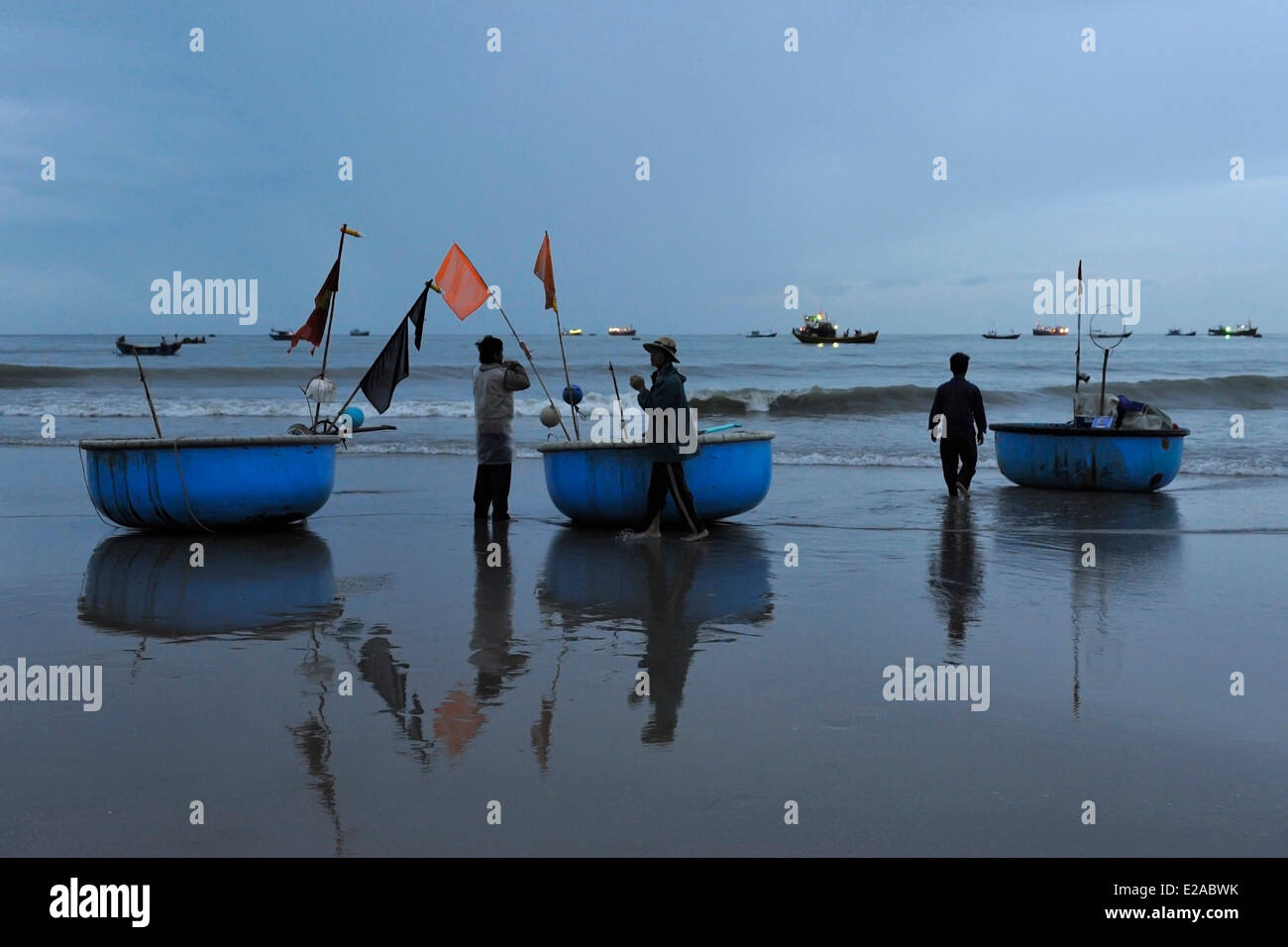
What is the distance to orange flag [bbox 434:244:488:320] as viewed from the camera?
1045cm

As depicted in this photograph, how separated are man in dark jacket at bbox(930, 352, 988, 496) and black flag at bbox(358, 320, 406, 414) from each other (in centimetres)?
526

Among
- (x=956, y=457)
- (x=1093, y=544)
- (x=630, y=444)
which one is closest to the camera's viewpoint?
(x=1093, y=544)

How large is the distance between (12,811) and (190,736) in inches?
31.2

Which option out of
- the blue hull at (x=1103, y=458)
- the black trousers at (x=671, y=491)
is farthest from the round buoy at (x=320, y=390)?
the blue hull at (x=1103, y=458)

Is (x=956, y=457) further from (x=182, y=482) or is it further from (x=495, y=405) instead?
(x=182, y=482)

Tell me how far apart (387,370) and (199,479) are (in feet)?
6.60

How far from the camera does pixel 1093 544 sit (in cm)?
935

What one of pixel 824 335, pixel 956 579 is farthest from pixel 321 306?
pixel 824 335

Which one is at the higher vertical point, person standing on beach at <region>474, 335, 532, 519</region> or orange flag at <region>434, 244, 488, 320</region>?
orange flag at <region>434, 244, 488, 320</region>

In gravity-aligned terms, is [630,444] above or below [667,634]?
above
